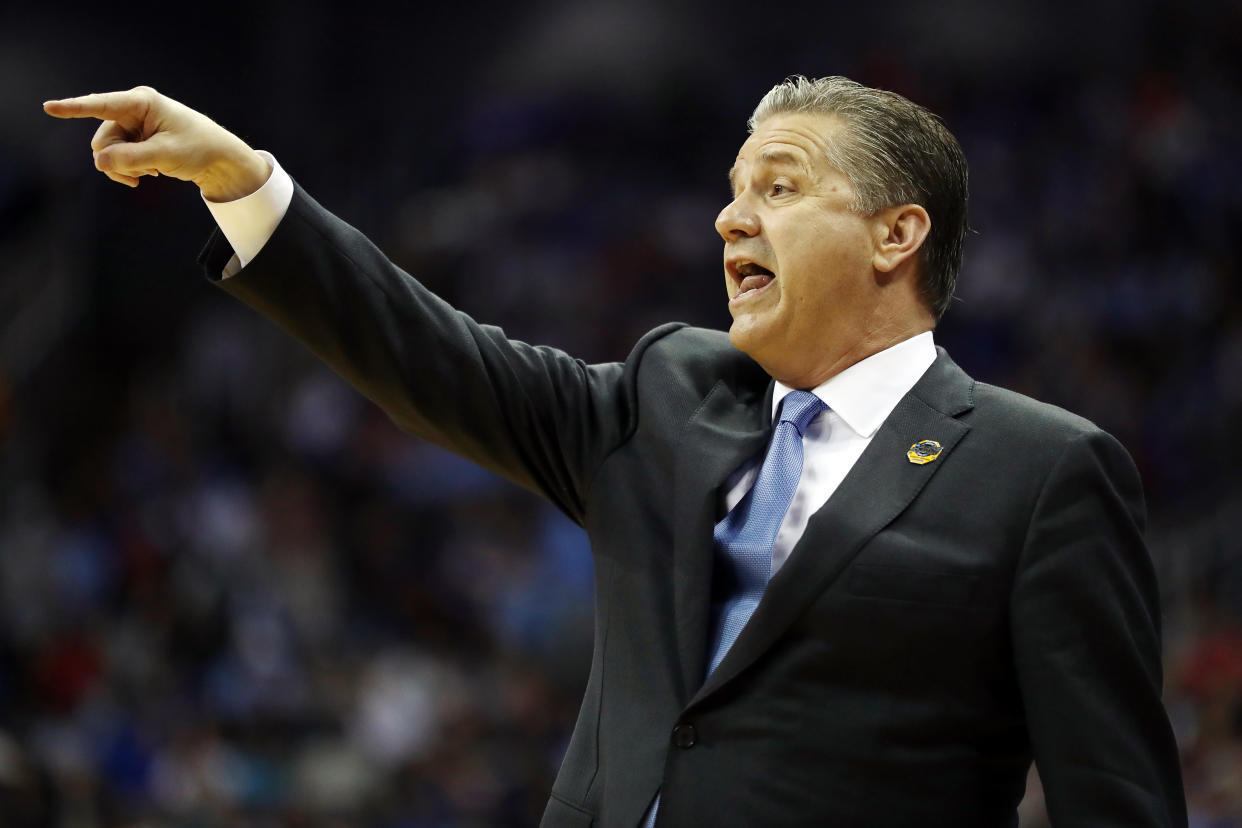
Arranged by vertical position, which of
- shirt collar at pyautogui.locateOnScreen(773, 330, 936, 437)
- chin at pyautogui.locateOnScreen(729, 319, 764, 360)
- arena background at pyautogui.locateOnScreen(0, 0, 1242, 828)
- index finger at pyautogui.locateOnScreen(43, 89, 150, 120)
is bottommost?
arena background at pyautogui.locateOnScreen(0, 0, 1242, 828)

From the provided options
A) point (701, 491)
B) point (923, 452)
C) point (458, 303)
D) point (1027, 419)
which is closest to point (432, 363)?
point (701, 491)

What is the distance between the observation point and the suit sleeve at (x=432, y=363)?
87.1 inches

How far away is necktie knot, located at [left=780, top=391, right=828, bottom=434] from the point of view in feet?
7.93

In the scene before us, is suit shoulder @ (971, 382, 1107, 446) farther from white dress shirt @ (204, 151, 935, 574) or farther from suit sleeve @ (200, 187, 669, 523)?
suit sleeve @ (200, 187, 669, 523)

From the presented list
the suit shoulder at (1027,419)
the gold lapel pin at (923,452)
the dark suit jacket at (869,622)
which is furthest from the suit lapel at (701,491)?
the suit shoulder at (1027,419)

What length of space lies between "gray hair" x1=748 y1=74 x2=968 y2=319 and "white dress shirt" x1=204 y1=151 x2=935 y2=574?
18 cm

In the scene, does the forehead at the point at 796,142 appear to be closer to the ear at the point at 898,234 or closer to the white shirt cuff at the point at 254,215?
the ear at the point at 898,234

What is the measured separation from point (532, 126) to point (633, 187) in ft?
4.12

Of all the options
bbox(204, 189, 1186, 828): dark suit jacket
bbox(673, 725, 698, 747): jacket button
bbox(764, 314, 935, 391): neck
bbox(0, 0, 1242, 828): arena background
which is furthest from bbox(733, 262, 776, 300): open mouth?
bbox(0, 0, 1242, 828): arena background

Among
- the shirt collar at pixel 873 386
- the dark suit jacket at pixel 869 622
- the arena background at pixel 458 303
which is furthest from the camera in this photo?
the arena background at pixel 458 303

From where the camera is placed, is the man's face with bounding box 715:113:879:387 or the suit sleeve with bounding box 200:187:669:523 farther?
the man's face with bounding box 715:113:879:387

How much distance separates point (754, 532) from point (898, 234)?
579 mm

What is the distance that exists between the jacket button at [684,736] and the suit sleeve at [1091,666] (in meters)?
0.48

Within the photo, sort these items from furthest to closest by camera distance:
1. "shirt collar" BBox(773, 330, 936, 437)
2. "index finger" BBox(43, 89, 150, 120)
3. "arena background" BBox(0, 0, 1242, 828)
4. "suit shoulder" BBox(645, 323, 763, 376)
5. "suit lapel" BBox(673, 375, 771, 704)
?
"arena background" BBox(0, 0, 1242, 828) → "suit shoulder" BBox(645, 323, 763, 376) → "shirt collar" BBox(773, 330, 936, 437) → "suit lapel" BBox(673, 375, 771, 704) → "index finger" BBox(43, 89, 150, 120)
